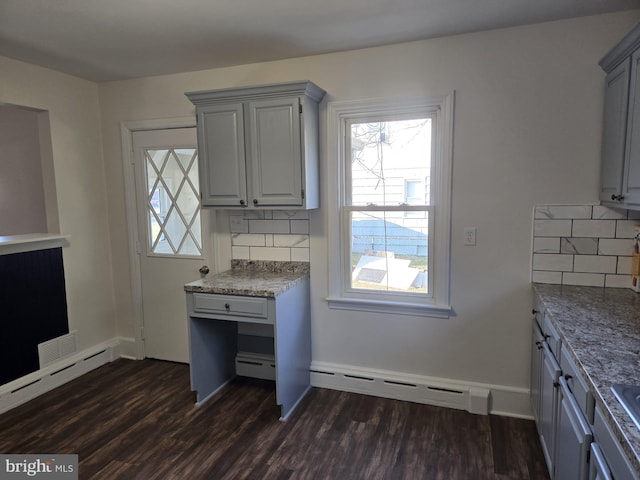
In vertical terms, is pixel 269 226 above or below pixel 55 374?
above

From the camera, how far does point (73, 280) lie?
3246mm

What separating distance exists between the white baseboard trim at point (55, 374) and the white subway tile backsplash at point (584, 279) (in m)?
3.54

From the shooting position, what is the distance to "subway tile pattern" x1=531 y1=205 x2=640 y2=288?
7.43ft

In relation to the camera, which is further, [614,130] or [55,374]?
[55,374]

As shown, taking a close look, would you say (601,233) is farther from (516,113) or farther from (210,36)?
(210,36)

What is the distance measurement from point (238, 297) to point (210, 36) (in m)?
1.59

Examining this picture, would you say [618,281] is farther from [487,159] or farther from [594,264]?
[487,159]

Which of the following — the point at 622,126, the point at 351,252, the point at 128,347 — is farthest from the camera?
the point at 128,347

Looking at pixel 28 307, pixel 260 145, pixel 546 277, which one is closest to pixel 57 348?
pixel 28 307

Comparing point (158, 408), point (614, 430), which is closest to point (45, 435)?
point (158, 408)

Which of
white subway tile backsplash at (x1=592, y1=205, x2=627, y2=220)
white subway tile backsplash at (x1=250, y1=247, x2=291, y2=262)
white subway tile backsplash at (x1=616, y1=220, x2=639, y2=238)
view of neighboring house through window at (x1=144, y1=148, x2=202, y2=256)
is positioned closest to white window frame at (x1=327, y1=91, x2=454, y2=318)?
white subway tile backsplash at (x1=250, y1=247, x2=291, y2=262)

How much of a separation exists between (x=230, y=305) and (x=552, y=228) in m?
2.00

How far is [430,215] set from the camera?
2656 millimetres

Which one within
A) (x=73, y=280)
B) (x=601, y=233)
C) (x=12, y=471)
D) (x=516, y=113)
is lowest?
(x=12, y=471)
